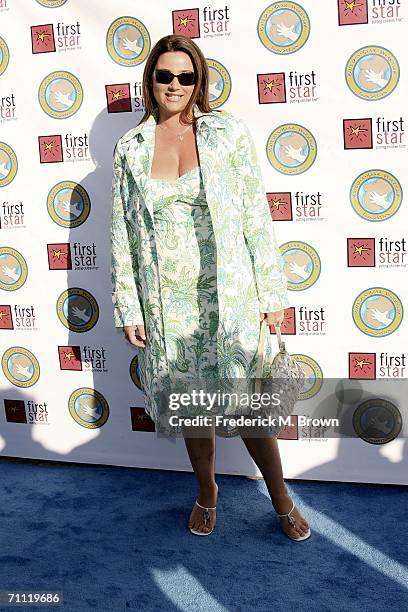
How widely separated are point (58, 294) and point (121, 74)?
3.54 feet

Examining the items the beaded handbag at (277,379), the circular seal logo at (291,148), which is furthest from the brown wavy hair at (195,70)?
the beaded handbag at (277,379)

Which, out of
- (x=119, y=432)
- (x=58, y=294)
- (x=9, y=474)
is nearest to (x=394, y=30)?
(x=58, y=294)

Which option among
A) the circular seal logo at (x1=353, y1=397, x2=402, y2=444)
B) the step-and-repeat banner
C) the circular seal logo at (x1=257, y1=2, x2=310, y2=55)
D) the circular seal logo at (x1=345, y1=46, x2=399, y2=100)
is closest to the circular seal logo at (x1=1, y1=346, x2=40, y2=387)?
the step-and-repeat banner

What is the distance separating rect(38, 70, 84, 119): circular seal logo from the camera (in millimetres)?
3072

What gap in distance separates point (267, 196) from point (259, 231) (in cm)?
47

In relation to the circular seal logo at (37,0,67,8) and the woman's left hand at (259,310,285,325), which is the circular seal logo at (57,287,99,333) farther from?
the circular seal logo at (37,0,67,8)

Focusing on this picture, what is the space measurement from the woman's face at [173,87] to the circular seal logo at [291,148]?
0.52 metres

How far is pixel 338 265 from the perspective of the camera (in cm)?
295

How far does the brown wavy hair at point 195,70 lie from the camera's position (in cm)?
245

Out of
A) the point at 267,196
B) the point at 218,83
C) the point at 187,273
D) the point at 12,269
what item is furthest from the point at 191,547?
the point at 218,83

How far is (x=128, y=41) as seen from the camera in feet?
9.70

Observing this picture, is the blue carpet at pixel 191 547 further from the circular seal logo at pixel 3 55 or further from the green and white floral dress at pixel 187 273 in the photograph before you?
the circular seal logo at pixel 3 55

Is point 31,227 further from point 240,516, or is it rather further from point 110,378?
point 240,516

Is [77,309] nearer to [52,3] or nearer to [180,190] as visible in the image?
[180,190]
